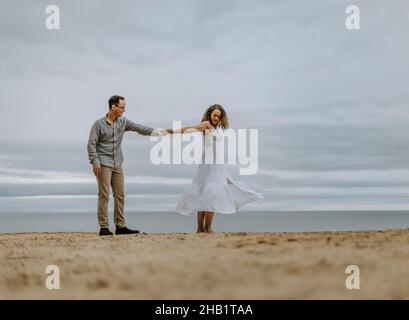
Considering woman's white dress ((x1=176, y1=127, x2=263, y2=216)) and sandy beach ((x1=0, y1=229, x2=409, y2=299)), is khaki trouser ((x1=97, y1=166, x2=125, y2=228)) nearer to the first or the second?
woman's white dress ((x1=176, y1=127, x2=263, y2=216))

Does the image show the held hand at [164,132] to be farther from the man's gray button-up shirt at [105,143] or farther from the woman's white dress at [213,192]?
the woman's white dress at [213,192]

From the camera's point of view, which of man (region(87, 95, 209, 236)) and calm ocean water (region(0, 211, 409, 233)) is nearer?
man (region(87, 95, 209, 236))

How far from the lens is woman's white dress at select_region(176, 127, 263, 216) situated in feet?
26.3

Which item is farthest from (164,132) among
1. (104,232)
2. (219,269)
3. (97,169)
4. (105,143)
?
(219,269)

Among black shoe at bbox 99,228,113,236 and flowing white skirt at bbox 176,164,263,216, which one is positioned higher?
flowing white skirt at bbox 176,164,263,216

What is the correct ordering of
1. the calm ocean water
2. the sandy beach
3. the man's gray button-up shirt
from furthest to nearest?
the calm ocean water < the man's gray button-up shirt < the sandy beach

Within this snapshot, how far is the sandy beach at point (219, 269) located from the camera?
145 inches

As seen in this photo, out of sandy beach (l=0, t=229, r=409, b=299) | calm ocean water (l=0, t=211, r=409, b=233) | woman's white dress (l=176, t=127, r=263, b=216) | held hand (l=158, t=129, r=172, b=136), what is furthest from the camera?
calm ocean water (l=0, t=211, r=409, b=233)

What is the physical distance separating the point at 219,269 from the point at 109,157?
4457mm

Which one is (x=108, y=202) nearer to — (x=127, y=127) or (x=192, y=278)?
(x=127, y=127)

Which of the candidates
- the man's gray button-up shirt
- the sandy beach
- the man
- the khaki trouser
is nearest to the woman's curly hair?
the man

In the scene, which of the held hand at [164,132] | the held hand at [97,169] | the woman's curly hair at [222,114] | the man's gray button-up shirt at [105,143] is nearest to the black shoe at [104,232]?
the held hand at [97,169]

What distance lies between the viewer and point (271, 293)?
140 inches
